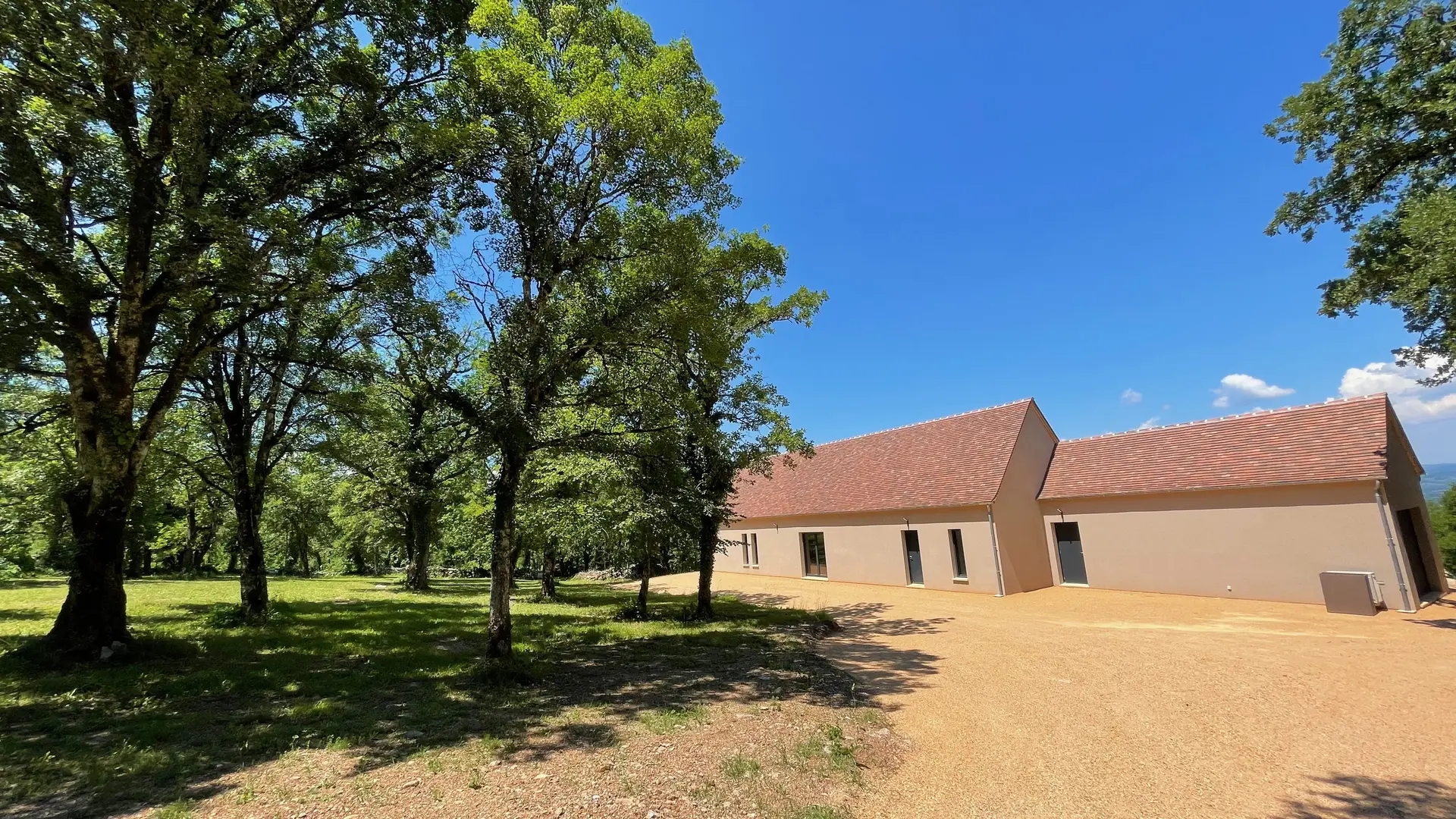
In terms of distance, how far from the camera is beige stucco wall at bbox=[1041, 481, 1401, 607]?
46.3 ft

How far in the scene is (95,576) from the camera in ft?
27.8

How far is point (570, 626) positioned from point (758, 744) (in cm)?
873

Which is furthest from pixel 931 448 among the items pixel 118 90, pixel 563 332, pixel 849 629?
pixel 118 90

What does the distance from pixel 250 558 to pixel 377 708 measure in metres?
8.60

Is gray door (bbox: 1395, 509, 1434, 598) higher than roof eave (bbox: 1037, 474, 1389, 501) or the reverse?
the reverse

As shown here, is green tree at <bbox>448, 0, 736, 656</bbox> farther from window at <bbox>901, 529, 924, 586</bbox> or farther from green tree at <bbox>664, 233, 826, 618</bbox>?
window at <bbox>901, 529, 924, 586</bbox>

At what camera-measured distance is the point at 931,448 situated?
947 inches

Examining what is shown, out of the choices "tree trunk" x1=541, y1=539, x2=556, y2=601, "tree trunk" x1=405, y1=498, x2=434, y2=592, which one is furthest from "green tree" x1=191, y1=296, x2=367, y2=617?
"tree trunk" x1=541, y1=539, x2=556, y2=601

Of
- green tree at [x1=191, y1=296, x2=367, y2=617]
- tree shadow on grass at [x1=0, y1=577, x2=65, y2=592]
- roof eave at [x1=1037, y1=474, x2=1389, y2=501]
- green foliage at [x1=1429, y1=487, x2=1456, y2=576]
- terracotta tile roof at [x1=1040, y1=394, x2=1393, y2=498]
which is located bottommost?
green foliage at [x1=1429, y1=487, x2=1456, y2=576]

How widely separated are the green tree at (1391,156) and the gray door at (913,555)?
13.2 metres

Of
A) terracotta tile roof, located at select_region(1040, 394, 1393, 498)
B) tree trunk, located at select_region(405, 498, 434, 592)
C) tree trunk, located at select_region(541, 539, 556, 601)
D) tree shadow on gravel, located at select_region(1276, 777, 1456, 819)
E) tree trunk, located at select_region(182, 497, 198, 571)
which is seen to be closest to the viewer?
tree shadow on gravel, located at select_region(1276, 777, 1456, 819)

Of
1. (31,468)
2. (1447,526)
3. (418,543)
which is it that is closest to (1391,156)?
(418,543)

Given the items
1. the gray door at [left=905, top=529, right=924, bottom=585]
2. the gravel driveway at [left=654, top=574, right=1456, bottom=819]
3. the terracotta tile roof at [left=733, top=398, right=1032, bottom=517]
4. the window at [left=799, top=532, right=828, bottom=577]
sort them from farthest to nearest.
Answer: the window at [left=799, top=532, right=828, bottom=577], the gray door at [left=905, top=529, right=924, bottom=585], the terracotta tile roof at [left=733, top=398, right=1032, bottom=517], the gravel driveway at [left=654, top=574, right=1456, bottom=819]

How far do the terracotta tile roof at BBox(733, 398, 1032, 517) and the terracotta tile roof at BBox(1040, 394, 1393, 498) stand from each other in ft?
8.23
